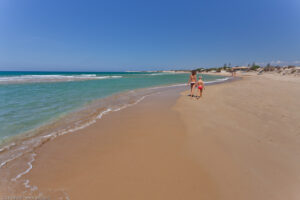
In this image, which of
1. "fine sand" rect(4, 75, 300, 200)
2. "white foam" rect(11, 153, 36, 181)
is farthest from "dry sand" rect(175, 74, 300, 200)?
"white foam" rect(11, 153, 36, 181)

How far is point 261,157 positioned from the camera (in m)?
2.58

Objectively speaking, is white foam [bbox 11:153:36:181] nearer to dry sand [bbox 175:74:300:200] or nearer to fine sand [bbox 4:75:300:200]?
fine sand [bbox 4:75:300:200]

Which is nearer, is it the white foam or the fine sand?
the fine sand

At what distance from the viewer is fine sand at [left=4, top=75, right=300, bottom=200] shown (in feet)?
6.27

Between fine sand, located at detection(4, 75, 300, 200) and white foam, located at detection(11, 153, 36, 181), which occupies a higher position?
fine sand, located at detection(4, 75, 300, 200)

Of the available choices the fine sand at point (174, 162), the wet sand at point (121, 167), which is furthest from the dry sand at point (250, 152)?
the wet sand at point (121, 167)

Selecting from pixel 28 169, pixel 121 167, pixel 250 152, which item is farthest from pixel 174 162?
pixel 28 169

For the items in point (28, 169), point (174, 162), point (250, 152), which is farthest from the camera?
point (250, 152)

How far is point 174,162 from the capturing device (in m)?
2.51

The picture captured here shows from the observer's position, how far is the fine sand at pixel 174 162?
1910 mm

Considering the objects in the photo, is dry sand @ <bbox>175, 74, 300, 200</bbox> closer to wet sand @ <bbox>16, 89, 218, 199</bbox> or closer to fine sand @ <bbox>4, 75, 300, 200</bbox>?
fine sand @ <bbox>4, 75, 300, 200</bbox>

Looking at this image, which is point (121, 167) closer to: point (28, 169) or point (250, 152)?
point (28, 169)

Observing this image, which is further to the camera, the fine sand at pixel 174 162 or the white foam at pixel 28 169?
the white foam at pixel 28 169

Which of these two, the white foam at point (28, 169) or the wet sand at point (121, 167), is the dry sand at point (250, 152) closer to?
the wet sand at point (121, 167)
